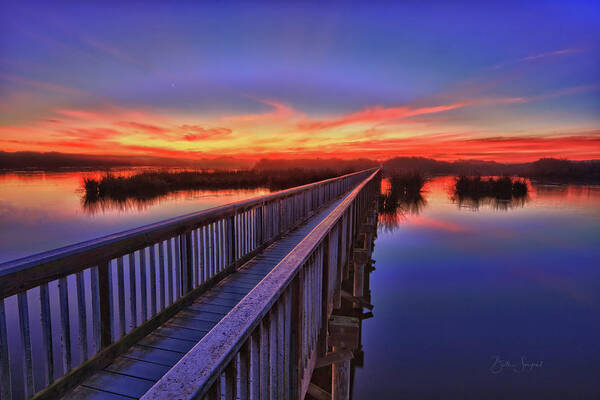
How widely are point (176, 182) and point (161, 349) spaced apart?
38917 millimetres

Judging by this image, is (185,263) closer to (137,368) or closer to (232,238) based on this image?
(232,238)

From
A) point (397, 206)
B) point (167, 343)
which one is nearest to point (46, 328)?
point (167, 343)

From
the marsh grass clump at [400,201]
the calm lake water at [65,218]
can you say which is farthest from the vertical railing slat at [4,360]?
the marsh grass clump at [400,201]

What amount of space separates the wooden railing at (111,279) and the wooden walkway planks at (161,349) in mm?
107

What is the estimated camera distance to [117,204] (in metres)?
26.4

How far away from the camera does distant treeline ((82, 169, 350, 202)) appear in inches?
1155

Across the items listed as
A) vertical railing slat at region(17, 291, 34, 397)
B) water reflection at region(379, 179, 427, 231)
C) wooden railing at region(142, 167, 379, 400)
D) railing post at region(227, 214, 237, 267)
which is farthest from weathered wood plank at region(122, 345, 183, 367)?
water reflection at region(379, 179, 427, 231)

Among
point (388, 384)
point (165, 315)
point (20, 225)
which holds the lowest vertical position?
point (388, 384)

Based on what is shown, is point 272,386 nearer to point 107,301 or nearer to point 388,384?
point 107,301

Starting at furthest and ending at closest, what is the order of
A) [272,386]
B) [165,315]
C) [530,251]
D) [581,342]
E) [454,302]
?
1. [530,251]
2. [454,302]
3. [581,342]
4. [165,315]
5. [272,386]

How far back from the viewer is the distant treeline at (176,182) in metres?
29.3

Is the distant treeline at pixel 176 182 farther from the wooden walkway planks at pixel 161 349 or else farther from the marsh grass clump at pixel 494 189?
the wooden walkway planks at pixel 161 349

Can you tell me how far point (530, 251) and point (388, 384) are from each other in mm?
16705

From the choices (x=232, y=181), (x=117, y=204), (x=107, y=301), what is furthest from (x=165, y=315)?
(x=232, y=181)
